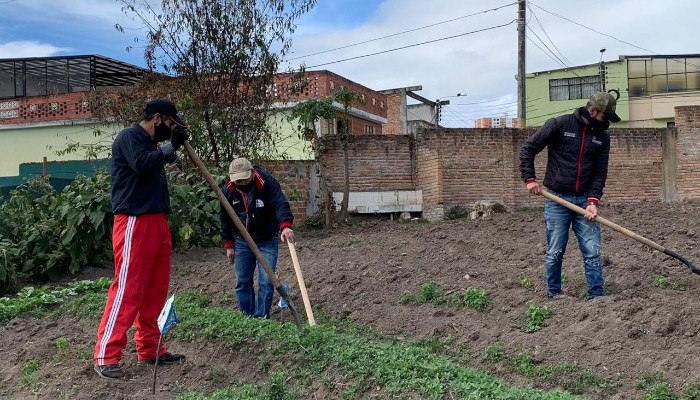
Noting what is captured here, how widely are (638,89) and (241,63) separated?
112ft

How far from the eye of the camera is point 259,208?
6.47 metres

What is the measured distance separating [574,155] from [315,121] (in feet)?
26.1

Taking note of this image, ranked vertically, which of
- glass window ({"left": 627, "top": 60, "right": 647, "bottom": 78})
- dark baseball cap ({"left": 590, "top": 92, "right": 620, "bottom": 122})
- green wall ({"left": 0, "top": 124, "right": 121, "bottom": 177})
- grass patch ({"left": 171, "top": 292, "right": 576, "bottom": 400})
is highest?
glass window ({"left": 627, "top": 60, "right": 647, "bottom": 78})

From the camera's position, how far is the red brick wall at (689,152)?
15727 mm

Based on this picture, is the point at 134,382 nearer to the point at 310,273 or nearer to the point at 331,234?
the point at 310,273

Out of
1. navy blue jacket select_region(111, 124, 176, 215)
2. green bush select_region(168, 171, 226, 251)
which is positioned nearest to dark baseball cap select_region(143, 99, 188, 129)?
navy blue jacket select_region(111, 124, 176, 215)

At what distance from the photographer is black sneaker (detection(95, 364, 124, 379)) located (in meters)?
4.73

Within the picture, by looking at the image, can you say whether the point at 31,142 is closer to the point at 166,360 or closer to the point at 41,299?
the point at 41,299

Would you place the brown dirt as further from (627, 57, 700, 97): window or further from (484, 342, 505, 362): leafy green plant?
(627, 57, 700, 97): window

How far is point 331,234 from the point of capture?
12.9 metres

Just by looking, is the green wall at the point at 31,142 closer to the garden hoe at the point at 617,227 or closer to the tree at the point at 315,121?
the tree at the point at 315,121

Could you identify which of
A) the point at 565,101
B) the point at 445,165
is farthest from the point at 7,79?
the point at 565,101

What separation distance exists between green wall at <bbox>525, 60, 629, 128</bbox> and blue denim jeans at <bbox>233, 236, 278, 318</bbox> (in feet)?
121

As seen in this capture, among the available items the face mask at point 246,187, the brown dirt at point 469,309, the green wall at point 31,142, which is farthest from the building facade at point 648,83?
the face mask at point 246,187
